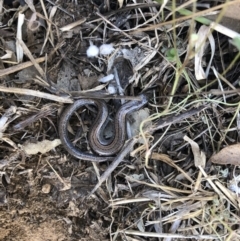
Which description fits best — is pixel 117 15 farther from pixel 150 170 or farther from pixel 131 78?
pixel 150 170

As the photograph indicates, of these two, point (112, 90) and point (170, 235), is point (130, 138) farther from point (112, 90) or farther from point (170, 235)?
point (170, 235)

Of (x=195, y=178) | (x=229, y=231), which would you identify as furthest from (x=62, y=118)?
(x=229, y=231)

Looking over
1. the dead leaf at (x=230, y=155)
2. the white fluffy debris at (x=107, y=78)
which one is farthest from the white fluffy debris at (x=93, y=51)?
the dead leaf at (x=230, y=155)

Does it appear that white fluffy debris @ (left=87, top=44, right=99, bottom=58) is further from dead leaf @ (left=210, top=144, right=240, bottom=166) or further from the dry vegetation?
dead leaf @ (left=210, top=144, right=240, bottom=166)

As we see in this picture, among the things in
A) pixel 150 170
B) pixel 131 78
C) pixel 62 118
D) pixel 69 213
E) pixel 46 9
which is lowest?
pixel 69 213

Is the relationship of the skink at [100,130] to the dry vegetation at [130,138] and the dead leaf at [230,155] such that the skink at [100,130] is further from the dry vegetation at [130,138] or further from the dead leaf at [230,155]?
the dead leaf at [230,155]

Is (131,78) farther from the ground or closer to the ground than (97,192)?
farther from the ground
